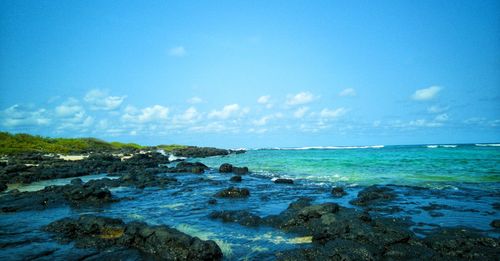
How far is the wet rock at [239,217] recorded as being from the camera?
39.7 feet

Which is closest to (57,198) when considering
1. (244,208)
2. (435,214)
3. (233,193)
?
(233,193)

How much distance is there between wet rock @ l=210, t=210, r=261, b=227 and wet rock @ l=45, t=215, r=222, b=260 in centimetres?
351

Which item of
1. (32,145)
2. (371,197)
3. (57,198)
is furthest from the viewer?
(32,145)

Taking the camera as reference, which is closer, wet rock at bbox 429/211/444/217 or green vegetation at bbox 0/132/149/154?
wet rock at bbox 429/211/444/217

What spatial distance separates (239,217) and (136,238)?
4.58 meters

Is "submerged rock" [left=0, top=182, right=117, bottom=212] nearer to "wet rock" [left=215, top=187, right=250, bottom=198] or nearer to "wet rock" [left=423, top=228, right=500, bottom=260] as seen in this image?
"wet rock" [left=215, top=187, right=250, bottom=198]

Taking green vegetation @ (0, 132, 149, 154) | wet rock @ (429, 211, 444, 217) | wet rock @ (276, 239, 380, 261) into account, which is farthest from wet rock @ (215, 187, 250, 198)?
green vegetation @ (0, 132, 149, 154)

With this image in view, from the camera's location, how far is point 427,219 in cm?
1200

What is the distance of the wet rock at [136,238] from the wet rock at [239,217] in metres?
3.51

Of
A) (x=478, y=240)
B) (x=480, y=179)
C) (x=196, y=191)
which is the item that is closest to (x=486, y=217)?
(x=478, y=240)

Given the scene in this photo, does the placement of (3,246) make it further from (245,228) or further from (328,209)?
(328,209)

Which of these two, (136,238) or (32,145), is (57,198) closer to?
(136,238)

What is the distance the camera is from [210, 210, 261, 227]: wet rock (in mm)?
12102

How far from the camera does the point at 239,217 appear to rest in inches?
500
